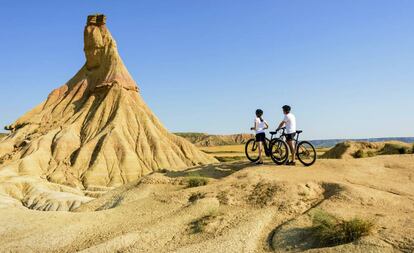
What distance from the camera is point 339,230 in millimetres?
7539

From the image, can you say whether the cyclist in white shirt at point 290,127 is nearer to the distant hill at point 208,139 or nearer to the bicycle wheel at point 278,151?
the bicycle wheel at point 278,151

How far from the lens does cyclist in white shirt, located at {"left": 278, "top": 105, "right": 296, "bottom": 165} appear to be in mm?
12914

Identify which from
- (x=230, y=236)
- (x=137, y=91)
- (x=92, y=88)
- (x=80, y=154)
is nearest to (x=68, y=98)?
(x=92, y=88)

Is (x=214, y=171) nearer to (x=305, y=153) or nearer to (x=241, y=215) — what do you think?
(x=305, y=153)

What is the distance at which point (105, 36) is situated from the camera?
53.3m

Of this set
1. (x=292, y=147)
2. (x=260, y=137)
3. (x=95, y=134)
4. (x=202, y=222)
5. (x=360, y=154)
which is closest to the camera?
(x=202, y=222)

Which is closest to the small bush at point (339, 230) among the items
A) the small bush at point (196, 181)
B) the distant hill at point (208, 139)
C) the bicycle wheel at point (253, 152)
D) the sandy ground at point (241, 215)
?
the sandy ground at point (241, 215)

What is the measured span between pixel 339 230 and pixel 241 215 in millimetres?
2511

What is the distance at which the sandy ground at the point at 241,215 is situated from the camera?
804 cm

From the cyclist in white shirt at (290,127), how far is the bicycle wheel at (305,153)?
0.87 ft

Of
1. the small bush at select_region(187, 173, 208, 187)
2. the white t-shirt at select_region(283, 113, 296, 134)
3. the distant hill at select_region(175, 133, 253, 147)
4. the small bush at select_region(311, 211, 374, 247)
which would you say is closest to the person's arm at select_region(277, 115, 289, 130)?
the white t-shirt at select_region(283, 113, 296, 134)

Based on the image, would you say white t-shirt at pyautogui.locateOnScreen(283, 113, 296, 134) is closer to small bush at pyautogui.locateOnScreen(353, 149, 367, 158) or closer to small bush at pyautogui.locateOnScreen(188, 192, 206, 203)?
small bush at pyautogui.locateOnScreen(188, 192, 206, 203)

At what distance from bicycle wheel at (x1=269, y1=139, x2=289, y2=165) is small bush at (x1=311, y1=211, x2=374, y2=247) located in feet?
17.2

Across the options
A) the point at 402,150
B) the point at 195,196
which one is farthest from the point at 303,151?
the point at 402,150
